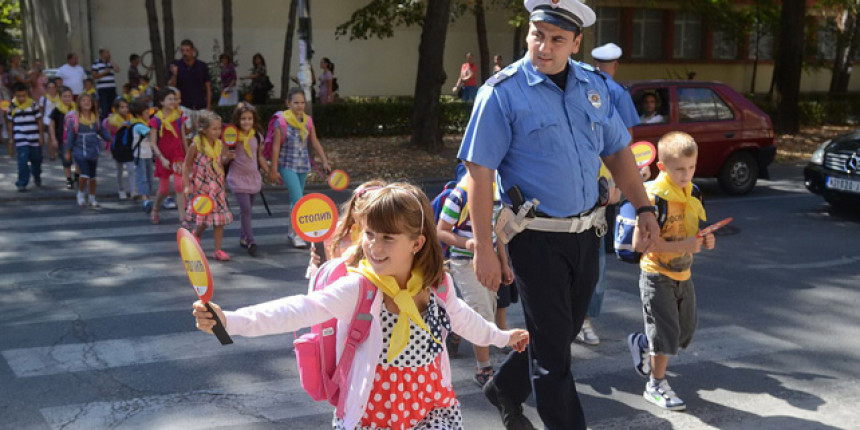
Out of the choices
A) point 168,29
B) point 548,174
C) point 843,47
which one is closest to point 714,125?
point 548,174

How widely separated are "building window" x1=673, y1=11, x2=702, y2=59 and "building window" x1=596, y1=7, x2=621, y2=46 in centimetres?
269

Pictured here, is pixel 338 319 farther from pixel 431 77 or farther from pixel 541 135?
pixel 431 77

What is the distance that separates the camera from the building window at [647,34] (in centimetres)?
3513

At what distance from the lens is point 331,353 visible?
10.5 ft

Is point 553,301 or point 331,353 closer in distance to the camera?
point 331,353

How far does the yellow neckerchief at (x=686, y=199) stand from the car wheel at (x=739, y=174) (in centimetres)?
904

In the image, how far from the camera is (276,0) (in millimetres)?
29844

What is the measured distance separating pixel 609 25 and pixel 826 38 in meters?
8.25

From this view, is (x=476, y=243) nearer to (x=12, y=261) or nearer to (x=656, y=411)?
(x=656, y=411)

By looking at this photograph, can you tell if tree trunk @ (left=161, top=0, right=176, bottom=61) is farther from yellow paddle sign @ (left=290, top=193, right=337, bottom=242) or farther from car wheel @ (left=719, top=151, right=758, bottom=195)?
yellow paddle sign @ (left=290, top=193, right=337, bottom=242)

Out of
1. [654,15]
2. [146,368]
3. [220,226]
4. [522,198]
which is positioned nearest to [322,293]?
[522,198]

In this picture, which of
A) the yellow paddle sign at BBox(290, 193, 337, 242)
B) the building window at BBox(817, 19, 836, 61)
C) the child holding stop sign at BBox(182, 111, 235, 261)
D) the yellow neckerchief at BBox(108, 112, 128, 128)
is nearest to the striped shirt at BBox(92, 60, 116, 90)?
the yellow neckerchief at BBox(108, 112, 128, 128)

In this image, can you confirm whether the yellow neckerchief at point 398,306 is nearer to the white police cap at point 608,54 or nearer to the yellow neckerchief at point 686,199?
the yellow neckerchief at point 686,199

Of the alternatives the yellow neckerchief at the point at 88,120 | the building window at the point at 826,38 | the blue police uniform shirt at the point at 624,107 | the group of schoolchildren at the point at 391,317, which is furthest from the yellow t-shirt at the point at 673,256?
the building window at the point at 826,38
